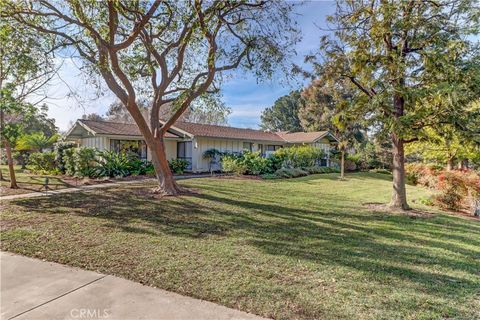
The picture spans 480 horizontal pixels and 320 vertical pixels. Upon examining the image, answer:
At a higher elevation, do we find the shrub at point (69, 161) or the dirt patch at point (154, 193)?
the shrub at point (69, 161)

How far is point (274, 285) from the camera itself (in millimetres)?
4027

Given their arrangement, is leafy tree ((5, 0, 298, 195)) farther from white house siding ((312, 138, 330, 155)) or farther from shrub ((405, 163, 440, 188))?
white house siding ((312, 138, 330, 155))

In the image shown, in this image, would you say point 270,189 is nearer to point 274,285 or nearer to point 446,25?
point 446,25

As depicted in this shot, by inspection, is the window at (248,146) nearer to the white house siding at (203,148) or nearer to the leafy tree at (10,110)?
the white house siding at (203,148)

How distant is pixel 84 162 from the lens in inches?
647

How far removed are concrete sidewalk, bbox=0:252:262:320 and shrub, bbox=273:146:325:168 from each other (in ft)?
62.1

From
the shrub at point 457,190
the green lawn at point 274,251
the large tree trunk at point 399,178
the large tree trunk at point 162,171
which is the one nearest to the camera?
the green lawn at point 274,251

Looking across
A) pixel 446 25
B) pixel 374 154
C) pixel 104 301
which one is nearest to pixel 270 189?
pixel 446 25

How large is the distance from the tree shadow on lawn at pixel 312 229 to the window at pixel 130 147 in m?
9.45

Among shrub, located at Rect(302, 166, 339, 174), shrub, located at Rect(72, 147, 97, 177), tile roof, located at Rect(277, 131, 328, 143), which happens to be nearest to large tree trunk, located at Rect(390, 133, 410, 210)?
shrub, located at Rect(302, 166, 339, 174)

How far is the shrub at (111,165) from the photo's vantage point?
54.3 ft

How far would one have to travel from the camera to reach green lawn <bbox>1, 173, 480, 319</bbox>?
370cm

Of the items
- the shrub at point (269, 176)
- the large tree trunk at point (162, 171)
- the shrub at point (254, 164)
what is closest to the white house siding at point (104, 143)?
the shrub at point (254, 164)

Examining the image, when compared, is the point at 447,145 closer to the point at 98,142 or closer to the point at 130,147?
the point at 130,147
